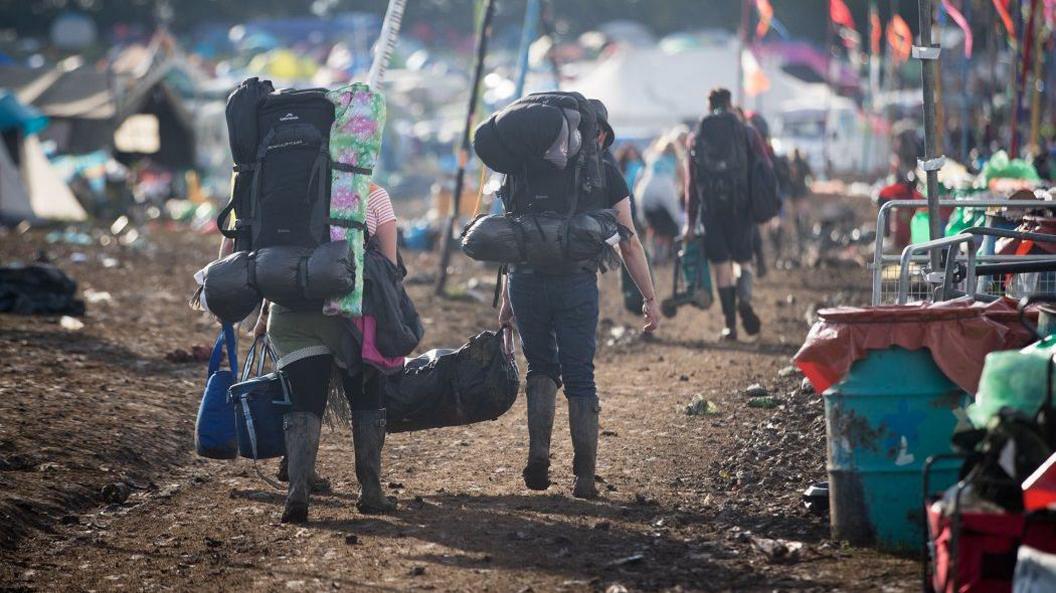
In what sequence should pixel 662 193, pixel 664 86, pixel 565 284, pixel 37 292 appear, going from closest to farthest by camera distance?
pixel 565 284 → pixel 37 292 → pixel 662 193 → pixel 664 86

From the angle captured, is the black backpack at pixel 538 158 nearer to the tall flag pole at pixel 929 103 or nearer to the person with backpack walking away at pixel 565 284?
the person with backpack walking away at pixel 565 284

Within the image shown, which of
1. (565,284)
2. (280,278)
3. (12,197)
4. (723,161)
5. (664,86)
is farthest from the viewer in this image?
(664,86)

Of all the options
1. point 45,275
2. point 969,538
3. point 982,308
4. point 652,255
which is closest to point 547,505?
point 982,308

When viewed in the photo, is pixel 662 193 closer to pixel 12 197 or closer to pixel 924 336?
pixel 924 336

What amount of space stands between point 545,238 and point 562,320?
0.43 meters

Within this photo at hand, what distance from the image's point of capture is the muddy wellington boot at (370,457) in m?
6.68

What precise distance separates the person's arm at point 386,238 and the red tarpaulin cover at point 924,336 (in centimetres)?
210

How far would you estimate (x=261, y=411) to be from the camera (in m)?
6.60

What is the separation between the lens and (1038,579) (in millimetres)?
3951

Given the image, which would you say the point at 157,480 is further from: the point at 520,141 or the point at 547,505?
the point at 520,141

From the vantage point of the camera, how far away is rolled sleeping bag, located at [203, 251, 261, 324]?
620 centimetres

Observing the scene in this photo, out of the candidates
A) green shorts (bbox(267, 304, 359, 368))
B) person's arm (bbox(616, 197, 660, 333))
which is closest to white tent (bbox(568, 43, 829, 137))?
person's arm (bbox(616, 197, 660, 333))

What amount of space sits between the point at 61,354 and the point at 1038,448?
8.80 metres

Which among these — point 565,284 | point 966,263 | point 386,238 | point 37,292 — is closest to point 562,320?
point 565,284
